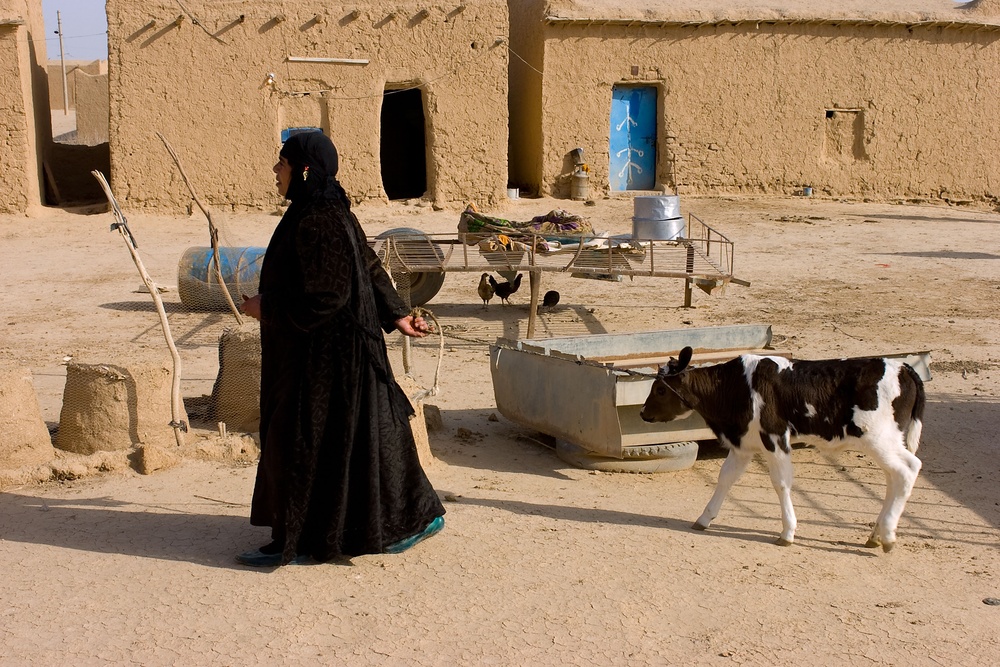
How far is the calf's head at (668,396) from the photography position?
5039 millimetres

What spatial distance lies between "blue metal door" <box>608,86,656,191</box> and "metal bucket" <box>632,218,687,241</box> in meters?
7.13

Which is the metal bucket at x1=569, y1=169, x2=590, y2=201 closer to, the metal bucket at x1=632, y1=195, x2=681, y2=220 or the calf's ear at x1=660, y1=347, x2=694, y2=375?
the metal bucket at x1=632, y1=195, x2=681, y2=220

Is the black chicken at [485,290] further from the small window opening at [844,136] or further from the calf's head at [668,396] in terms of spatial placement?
the small window opening at [844,136]

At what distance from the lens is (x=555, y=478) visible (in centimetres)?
601

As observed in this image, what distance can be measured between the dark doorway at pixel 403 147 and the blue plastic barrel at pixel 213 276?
1014 centimetres

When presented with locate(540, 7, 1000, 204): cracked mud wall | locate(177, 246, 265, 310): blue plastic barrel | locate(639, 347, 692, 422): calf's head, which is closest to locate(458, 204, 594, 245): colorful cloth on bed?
locate(177, 246, 265, 310): blue plastic barrel

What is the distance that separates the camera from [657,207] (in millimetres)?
10734

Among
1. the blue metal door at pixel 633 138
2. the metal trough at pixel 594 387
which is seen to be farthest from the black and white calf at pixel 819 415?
the blue metal door at pixel 633 138

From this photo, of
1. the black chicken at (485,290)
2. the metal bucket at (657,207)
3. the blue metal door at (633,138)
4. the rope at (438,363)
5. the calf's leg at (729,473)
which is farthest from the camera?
the blue metal door at (633,138)

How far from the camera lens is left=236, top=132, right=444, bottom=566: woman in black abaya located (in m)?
4.16

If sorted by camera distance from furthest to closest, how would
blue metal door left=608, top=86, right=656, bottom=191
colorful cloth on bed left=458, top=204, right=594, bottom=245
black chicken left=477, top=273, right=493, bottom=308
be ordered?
blue metal door left=608, top=86, right=656, bottom=191
black chicken left=477, top=273, right=493, bottom=308
colorful cloth on bed left=458, top=204, right=594, bottom=245

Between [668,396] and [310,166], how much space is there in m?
2.11

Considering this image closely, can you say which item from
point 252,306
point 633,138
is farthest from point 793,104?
point 252,306

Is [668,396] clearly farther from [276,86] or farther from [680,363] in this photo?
[276,86]
